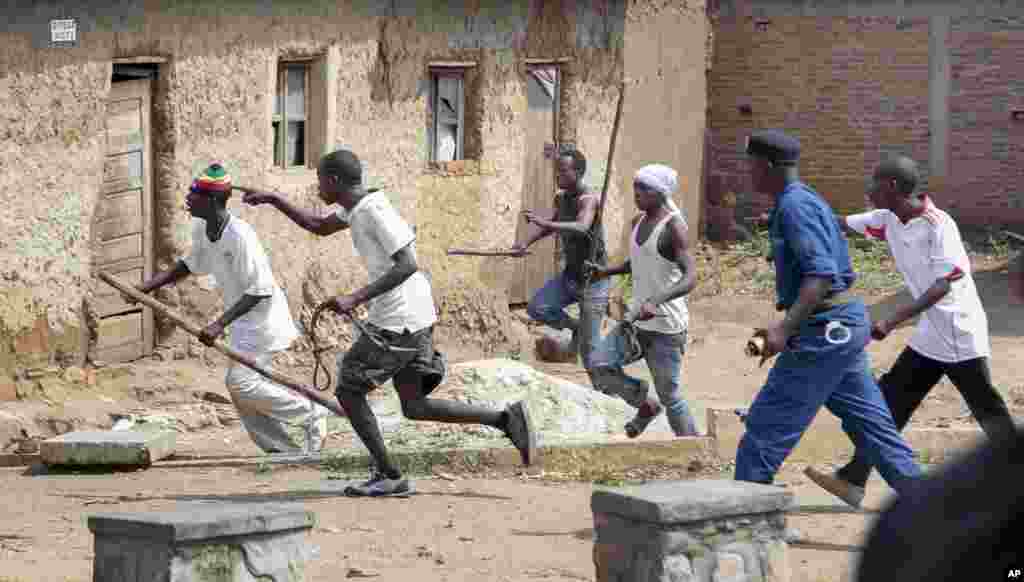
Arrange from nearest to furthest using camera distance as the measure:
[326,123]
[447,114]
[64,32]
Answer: [64,32] → [326,123] → [447,114]

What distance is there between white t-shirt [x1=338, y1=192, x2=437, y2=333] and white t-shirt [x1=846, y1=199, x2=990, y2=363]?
2022 millimetres

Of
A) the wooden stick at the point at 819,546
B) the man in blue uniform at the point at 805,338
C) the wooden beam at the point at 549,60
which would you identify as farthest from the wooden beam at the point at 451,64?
the man in blue uniform at the point at 805,338

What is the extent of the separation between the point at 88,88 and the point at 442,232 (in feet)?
13.5

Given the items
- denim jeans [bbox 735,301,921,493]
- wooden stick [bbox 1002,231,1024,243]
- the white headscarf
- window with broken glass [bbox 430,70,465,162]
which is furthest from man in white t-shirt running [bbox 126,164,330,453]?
wooden stick [bbox 1002,231,1024,243]

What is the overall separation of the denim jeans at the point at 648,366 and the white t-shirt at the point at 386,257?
1.49 m

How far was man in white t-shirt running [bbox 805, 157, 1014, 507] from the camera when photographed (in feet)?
26.3

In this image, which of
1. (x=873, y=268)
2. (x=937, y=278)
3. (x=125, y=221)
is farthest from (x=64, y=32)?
(x=873, y=268)

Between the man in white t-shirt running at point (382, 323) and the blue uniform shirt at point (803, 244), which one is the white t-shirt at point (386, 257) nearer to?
the man in white t-shirt running at point (382, 323)

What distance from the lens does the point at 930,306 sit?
7.90 metres

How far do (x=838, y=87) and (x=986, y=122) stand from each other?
1.73 meters

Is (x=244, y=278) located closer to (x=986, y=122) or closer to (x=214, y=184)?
(x=214, y=184)

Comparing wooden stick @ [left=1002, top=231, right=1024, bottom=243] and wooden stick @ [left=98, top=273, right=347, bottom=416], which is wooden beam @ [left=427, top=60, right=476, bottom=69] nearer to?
wooden stick @ [left=98, top=273, right=347, bottom=416]

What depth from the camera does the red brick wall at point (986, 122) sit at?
21.9m

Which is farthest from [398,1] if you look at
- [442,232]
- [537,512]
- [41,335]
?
[537,512]
